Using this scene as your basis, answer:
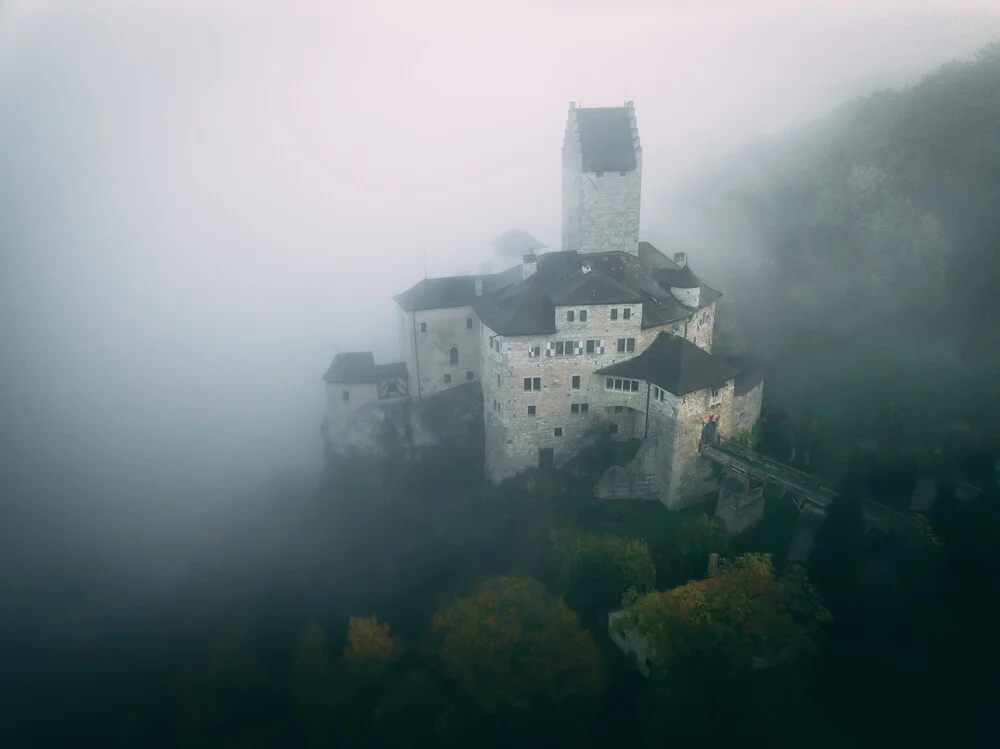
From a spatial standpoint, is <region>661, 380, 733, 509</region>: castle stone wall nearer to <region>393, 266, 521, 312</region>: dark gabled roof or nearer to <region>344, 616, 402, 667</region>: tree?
<region>393, 266, 521, 312</region>: dark gabled roof

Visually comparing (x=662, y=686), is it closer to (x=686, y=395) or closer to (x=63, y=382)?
(x=686, y=395)

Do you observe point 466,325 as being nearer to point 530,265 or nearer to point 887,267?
point 530,265

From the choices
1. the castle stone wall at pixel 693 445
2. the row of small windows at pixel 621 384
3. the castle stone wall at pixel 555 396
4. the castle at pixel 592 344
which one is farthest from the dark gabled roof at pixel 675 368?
the castle stone wall at pixel 555 396

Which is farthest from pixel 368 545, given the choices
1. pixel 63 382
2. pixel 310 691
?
pixel 63 382

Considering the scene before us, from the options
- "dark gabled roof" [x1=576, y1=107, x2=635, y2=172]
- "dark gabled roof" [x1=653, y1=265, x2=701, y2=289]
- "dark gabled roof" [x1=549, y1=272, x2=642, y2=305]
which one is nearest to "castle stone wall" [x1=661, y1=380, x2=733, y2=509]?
"dark gabled roof" [x1=549, y1=272, x2=642, y2=305]

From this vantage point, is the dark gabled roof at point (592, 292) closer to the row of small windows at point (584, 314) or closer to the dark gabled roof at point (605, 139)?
the row of small windows at point (584, 314)

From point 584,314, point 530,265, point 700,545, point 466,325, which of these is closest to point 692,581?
point 700,545
